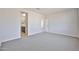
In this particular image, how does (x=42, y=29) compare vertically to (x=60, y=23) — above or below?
below

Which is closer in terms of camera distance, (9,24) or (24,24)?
(9,24)

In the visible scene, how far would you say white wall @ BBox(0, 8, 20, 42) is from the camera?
312 cm

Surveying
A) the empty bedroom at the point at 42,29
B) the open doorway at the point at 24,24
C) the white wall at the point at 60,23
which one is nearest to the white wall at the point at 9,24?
the empty bedroom at the point at 42,29

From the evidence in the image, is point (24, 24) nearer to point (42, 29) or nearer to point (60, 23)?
point (42, 29)

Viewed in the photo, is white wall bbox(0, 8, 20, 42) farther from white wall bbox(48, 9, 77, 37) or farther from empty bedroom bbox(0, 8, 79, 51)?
white wall bbox(48, 9, 77, 37)

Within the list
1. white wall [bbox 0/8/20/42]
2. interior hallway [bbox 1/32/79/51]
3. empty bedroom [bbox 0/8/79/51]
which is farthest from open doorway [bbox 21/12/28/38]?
interior hallway [bbox 1/32/79/51]

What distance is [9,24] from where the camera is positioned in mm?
3432

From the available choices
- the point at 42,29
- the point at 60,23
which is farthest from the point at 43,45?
the point at 60,23

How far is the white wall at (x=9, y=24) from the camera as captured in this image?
3.12 metres
